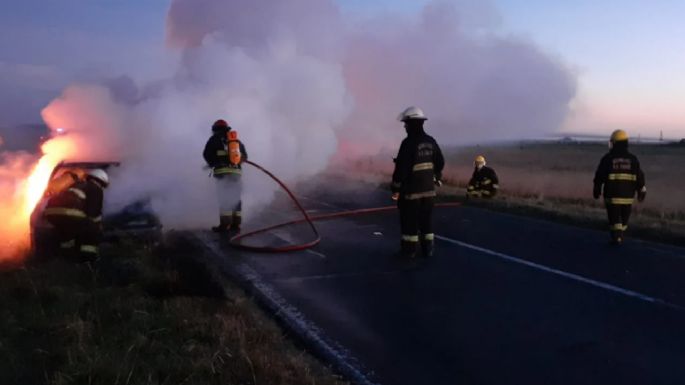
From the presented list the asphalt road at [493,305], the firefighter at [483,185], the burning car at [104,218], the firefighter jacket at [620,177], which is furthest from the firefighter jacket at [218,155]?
the firefighter at [483,185]

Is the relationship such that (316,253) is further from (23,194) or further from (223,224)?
(23,194)

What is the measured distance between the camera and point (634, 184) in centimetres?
997

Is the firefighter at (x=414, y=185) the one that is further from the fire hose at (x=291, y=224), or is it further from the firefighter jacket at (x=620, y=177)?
the firefighter jacket at (x=620, y=177)

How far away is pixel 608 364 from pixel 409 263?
12.2 ft

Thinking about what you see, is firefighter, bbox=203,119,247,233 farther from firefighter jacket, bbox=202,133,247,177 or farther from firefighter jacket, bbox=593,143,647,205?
firefighter jacket, bbox=593,143,647,205

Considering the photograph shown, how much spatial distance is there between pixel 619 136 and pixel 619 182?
0.75 meters

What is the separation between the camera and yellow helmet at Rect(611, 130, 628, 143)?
995cm

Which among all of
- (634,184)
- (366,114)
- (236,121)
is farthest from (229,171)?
(366,114)

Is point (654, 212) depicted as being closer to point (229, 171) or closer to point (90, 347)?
point (229, 171)

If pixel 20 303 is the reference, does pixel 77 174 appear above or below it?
above

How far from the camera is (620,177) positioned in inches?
390

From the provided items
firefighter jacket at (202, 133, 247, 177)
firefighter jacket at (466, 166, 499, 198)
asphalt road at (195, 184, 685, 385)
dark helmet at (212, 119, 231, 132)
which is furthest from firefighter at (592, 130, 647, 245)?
dark helmet at (212, 119, 231, 132)

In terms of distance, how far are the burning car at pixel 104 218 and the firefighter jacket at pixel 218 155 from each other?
1811 millimetres

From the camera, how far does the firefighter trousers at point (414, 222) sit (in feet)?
27.8
